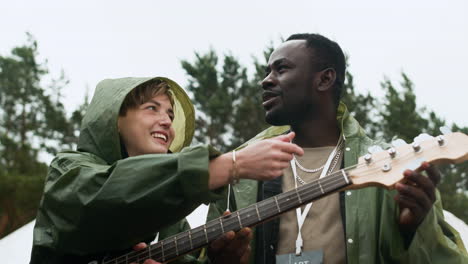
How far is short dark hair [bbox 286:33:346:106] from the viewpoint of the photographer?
11.7 feet

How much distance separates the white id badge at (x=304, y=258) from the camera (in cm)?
279

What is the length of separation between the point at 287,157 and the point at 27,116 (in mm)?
16272

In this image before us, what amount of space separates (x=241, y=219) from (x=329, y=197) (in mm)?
853

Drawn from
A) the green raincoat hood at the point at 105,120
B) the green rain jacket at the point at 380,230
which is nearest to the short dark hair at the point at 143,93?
the green raincoat hood at the point at 105,120

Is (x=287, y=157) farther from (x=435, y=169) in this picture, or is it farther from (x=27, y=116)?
(x=27, y=116)

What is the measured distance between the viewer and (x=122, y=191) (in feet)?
6.89

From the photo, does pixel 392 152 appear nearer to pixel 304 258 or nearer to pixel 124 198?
pixel 304 258

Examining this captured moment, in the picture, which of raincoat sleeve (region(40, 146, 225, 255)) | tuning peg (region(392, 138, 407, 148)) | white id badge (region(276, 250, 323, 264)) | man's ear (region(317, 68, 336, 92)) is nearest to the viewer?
raincoat sleeve (region(40, 146, 225, 255))

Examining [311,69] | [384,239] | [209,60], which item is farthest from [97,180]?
[209,60]

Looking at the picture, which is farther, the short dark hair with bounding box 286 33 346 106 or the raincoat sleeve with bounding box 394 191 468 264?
the short dark hair with bounding box 286 33 346 106

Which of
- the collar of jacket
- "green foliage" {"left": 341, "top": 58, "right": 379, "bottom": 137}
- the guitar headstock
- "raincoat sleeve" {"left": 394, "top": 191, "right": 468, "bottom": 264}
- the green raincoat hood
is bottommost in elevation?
"green foliage" {"left": 341, "top": 58, "right": 379, "bottom": 137}

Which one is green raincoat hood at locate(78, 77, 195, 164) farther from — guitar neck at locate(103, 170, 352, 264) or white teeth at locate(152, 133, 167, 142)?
guitar neck at locate(103, 170, 352, 264)

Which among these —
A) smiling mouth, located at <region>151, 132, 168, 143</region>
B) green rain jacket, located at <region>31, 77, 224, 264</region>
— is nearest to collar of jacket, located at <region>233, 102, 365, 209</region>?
smiling mouth, located at <region>151, 132, 168, 143</region>

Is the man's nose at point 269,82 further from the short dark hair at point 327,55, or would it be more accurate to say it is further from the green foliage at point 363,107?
the green foliage at point 363,107
